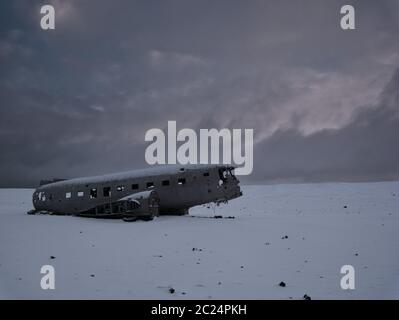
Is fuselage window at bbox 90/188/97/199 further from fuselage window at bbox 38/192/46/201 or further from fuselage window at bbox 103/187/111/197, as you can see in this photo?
fuselage window at bbox 38/192/46/201

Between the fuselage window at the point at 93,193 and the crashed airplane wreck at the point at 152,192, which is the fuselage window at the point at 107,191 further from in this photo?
the fuselage window at the point at 93,193

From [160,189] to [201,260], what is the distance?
50.0 ft

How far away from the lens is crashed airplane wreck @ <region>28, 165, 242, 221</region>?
24781 mm

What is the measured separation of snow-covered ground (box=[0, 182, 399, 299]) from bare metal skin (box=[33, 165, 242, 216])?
19.9 ft

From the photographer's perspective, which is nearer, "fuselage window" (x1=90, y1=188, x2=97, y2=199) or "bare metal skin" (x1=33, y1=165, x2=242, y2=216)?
"bare metal skin" (x1=33, y1=165, x2=242, y2=216)

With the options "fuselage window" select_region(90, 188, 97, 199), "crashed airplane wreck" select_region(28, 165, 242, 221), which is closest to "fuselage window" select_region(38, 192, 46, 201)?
"crashed airplane wreck" select_region(28, 165, 242, 221)

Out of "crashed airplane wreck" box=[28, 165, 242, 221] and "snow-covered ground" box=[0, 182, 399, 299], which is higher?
"crashed airplane wreck" box=[28, 165, 242, 221]

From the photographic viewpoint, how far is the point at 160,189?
2664cm

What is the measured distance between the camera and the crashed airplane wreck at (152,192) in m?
24.8


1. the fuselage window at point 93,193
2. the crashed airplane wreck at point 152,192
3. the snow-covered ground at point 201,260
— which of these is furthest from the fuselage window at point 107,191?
the snow-covered ground at point 201,260

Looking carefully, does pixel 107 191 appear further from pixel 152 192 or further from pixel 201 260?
pixel 201 260

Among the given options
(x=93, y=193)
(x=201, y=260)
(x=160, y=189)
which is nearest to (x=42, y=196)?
(x=93, y=193)

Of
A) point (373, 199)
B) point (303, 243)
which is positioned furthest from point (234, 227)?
point (373, 199)
